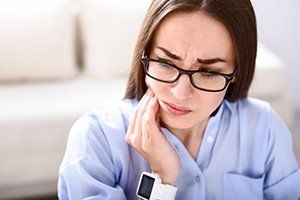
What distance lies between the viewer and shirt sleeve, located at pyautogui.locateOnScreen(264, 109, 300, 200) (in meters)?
1.34

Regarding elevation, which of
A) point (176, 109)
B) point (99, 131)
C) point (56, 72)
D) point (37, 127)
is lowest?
point (37, 127)

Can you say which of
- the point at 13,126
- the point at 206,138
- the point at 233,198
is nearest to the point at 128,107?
the point at 206,138

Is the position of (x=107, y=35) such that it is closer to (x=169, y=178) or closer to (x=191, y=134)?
(x=191, y=134)

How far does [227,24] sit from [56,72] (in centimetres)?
151

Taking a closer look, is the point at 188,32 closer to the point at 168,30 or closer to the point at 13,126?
the point at 168,30

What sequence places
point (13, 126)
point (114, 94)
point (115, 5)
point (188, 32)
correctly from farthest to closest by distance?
point (115, 5)
point (114, 94)
point (13, 126)
point (188, 32)

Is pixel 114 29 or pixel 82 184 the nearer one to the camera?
pixel 82 184

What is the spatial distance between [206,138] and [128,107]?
245 mm

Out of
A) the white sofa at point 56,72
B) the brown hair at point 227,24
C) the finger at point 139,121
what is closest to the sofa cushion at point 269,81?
the white sofa at point 56,72

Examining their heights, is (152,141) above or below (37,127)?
above

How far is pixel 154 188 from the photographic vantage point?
46.5 inches

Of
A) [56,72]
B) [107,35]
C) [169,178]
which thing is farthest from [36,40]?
[169,178]

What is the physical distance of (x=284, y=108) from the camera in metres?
2.35

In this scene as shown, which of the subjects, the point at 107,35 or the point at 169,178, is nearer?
the point at 169,178
